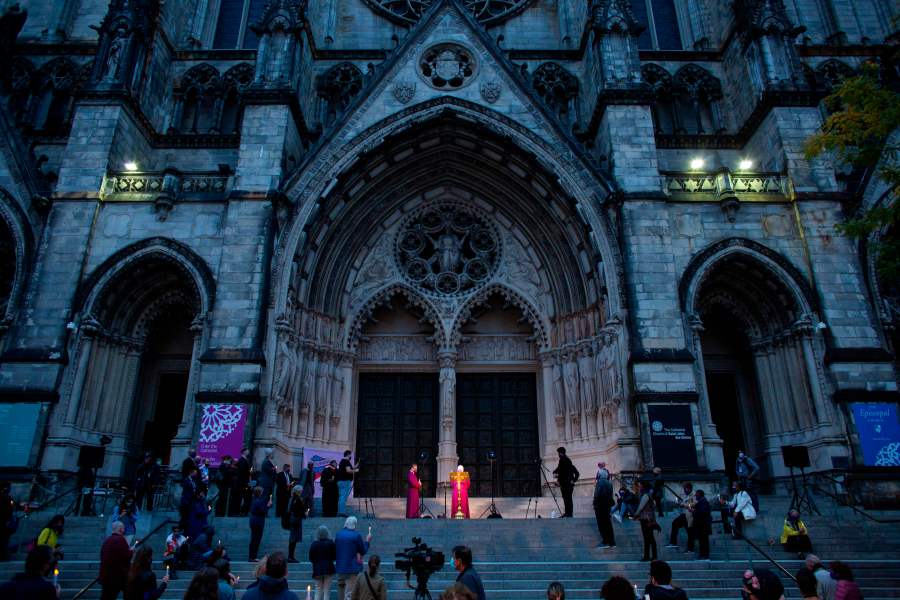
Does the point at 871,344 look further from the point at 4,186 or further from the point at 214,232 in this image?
the point at 4,186

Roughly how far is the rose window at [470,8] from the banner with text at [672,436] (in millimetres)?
15175

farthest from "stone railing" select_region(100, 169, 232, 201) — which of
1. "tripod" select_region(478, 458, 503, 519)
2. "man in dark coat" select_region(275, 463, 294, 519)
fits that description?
"tripod" select_region(478, 458, 503, 519)


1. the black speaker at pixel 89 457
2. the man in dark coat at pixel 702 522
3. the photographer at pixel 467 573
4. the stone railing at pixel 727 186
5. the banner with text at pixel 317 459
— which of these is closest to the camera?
the photographer at pixel 467 573

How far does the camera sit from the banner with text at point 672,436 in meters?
13.5

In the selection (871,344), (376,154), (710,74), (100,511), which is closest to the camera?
(100,511)

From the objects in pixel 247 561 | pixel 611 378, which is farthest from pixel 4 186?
pixel 611 378

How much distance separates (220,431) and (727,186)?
13.5 meters

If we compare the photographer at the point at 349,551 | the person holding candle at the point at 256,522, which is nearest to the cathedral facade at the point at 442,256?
the person holding candle at the point at 256,522

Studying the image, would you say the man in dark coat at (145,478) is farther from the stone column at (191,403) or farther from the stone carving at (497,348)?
the stone carving at (497,348)

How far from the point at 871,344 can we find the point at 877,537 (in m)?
5.41

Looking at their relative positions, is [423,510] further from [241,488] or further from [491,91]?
[491,91]

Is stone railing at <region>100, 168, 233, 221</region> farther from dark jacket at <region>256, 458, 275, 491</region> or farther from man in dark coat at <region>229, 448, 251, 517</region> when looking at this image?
dark jacket at <region>256, 458, 275, 491</region>

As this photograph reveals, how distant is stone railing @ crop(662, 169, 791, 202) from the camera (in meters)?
16.2

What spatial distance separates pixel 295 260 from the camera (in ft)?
52.1
